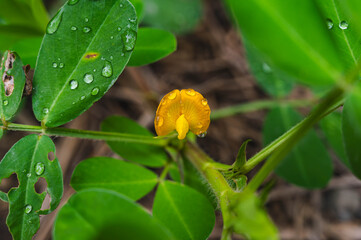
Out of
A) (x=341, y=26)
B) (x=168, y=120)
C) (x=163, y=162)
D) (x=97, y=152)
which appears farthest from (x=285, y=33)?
(x=97, y=152)

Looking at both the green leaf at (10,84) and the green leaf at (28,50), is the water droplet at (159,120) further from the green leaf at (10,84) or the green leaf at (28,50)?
the green leaf at (28,50)

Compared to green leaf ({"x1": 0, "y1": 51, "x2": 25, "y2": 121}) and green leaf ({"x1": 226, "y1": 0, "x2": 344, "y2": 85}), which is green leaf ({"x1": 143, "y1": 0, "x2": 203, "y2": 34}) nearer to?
green leaf ({"x1": 0, "y1": 51, "x2": 25, "y2": 121})

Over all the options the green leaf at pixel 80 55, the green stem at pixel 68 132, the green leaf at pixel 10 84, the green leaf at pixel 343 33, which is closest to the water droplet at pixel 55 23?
the green leaf at pixel 80 55

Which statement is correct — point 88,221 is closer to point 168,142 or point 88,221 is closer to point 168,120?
point 168,120

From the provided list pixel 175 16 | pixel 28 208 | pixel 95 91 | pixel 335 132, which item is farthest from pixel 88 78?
pixel 175 16

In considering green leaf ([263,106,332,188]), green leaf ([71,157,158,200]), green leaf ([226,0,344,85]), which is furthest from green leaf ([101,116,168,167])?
green leaf ([226,0,344,85])

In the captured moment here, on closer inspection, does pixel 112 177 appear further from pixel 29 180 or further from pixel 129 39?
pixel 129 39
